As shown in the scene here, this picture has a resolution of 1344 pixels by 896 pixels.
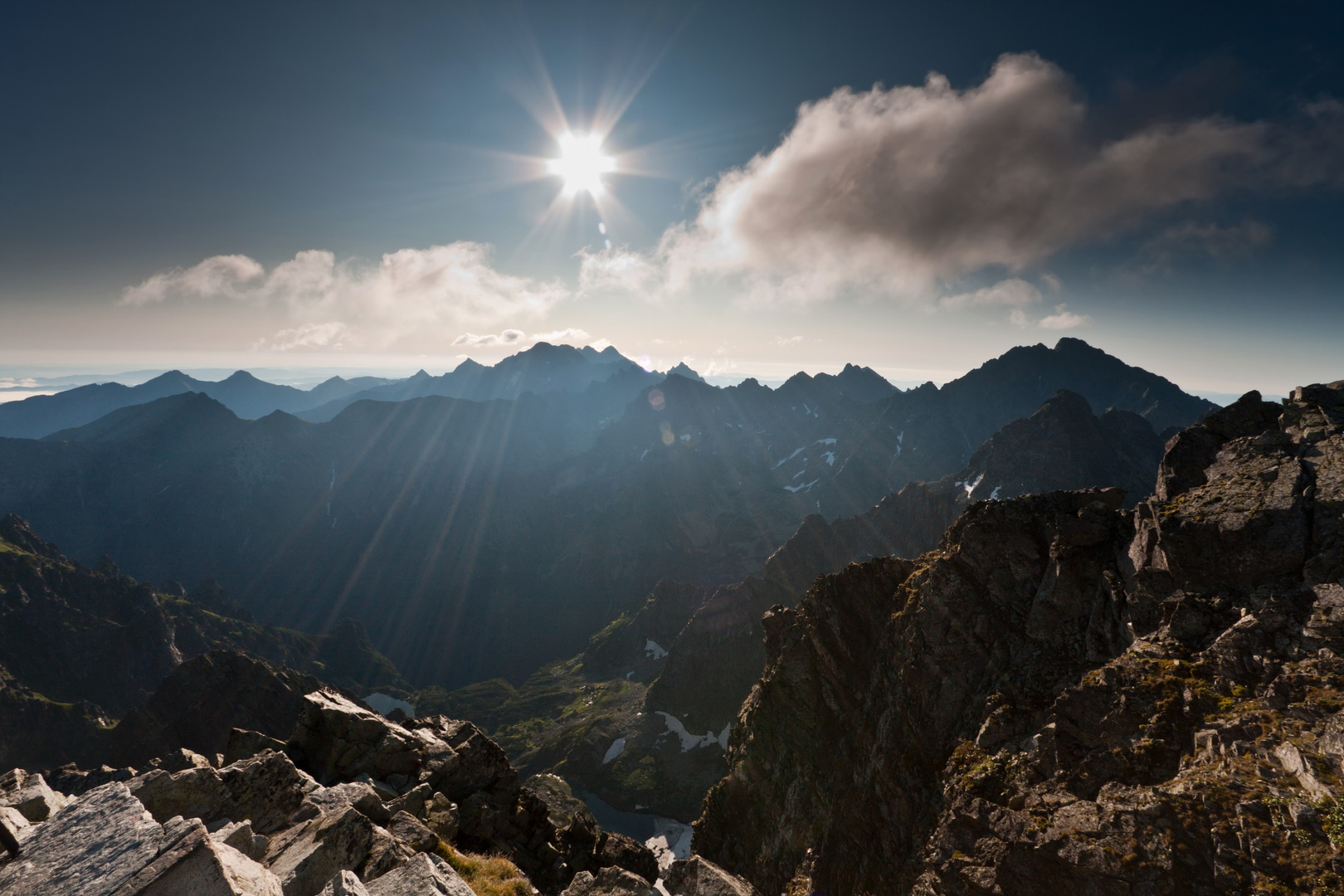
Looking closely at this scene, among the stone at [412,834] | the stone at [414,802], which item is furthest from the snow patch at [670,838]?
the stone at [412,834]

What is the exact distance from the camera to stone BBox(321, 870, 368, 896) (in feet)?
38.9

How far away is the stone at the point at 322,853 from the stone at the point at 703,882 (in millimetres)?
12479

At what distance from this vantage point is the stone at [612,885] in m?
17.8

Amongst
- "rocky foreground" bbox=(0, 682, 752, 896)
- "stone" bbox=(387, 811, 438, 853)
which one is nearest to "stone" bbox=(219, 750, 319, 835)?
"rocky foreground" bbox=(0, 682, 752, 896)

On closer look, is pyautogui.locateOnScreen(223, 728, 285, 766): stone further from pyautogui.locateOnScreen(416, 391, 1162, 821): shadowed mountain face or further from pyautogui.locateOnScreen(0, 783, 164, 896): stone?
pyautogui.locateOnScreen(416, 391, 1162, 821): shadowed mountain face

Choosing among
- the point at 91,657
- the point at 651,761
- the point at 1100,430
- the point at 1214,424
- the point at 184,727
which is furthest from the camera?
the point at 1100,430

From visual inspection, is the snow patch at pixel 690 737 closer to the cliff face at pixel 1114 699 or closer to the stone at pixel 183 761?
the cliff face at pixel 1114 699

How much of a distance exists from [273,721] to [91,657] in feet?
334

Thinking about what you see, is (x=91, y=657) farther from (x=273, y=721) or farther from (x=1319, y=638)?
(x=1319, y=638)

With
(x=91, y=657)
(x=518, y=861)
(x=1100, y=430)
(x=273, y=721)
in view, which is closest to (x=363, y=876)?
(x=518, y=861)

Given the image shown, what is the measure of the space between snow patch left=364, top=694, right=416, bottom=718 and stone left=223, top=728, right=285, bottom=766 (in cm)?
18250

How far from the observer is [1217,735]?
15.4m

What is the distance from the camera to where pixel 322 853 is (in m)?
15.1

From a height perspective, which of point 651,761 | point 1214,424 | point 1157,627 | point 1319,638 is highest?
point 1214,424
